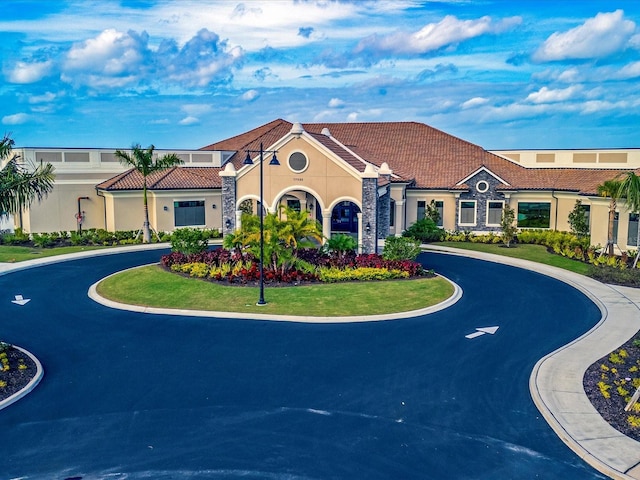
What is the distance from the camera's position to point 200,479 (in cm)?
1031

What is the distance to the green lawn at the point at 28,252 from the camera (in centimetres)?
3266

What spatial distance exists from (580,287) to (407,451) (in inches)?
680

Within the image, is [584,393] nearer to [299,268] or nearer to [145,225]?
[299,268]

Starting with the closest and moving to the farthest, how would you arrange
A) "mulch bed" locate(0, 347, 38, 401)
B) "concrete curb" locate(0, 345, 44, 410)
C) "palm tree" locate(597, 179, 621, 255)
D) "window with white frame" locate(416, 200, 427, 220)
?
"concrete curb" locate(0, 345, 44, 410), "mulch bed" locate(0, 347, 38, 401), "palm tree" locate(597, 179, 621, 255), "window with white frame" locate(416, 200, 427, 220)

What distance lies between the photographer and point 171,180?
136 ft

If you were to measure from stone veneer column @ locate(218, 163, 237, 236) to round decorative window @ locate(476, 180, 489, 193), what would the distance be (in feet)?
57.8

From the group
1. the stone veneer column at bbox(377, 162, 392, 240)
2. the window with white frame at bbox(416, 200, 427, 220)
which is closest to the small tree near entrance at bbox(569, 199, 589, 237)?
the window with white frame at bbox(416, 200, 427, 220)

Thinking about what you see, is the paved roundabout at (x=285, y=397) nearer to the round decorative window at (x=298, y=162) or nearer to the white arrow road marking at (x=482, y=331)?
the white arrow road marking at (x=482, y=331)

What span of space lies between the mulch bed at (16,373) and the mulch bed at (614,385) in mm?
13560

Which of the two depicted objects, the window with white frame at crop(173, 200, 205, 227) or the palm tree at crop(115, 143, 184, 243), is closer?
the palm tree at crop(115, 143, 184, 243)

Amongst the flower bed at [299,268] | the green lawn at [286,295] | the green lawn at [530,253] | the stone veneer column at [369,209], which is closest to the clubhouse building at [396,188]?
the green lawn at [530,253]

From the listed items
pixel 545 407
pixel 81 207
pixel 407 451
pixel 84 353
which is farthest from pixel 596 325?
pixel 81 207

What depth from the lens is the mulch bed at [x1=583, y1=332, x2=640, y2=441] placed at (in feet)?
40.4

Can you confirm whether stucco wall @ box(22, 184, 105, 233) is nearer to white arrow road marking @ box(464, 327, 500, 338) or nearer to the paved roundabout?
the paved roundabout
